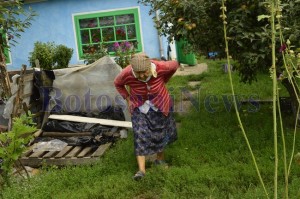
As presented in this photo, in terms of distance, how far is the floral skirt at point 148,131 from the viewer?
16.2 feet

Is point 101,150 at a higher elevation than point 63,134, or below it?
below

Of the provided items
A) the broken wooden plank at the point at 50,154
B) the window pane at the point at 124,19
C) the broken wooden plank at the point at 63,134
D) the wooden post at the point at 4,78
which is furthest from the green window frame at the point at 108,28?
the broken wooden plank at the point at 50,154

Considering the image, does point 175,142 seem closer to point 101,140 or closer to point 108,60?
point 101,140

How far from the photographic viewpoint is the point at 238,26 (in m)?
4.82

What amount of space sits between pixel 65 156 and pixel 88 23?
9.48 meters

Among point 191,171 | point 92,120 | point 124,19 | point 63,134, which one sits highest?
point 124,19

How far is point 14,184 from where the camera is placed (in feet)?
15.1

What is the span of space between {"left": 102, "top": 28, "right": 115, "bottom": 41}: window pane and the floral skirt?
9.69m

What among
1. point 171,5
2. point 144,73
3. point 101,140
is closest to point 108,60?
point 101,140

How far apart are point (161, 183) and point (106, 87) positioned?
3.12 m

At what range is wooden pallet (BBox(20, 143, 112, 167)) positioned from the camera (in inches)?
213

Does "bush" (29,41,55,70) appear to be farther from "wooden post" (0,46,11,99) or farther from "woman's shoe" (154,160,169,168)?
"woman's shoe" (154,160,169,168)

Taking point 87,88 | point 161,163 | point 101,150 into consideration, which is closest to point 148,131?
point 161,163

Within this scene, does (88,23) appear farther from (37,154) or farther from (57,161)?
(57,161)
